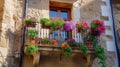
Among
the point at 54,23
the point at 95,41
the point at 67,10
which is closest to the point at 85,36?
the point at 95,41

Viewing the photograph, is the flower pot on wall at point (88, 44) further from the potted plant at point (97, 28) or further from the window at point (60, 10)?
the window at point (60, 10)

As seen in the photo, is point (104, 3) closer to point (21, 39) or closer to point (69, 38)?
point (69, 38)

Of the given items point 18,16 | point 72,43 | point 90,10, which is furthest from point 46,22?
point 90,10

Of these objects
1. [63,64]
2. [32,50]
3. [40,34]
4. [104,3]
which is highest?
[104,3]

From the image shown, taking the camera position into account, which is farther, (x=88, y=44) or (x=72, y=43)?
(x=88, y=44)

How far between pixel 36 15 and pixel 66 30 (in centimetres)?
101

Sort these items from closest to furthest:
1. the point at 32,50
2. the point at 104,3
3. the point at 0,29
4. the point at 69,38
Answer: the point at 32,50 → the point at 0,29 → the point at 69,38 → the point at 104,3

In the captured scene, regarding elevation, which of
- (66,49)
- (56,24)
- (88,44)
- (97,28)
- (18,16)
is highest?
(18,16)

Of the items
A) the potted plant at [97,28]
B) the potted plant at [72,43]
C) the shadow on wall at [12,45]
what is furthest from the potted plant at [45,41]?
the potted plant at [97,28]

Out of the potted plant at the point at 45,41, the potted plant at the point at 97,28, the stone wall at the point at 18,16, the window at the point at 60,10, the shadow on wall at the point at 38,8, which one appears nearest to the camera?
the potted plant at the point at 45,41

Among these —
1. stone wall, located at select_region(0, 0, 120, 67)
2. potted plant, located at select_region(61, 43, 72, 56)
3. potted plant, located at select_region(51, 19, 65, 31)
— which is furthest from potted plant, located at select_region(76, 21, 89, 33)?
stone wall, located at select_region(0, 0, 120, 67)

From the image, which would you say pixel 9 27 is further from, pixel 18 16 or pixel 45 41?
pixel 45 41

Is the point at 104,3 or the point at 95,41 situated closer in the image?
the point at 95,41

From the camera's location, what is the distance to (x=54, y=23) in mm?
5668
